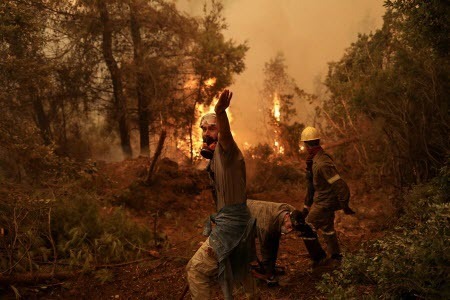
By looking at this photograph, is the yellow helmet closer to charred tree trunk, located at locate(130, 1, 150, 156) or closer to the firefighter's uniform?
the firefighter's uniform

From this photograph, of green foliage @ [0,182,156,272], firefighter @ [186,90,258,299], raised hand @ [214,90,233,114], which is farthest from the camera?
green foliage @ [0,182,156,272]

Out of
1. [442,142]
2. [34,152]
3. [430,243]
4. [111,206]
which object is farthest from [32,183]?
[442,142]

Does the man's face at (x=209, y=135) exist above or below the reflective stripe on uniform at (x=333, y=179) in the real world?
above

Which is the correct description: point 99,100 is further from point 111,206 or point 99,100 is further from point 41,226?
point 41,226

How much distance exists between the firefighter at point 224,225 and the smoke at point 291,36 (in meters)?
24.7

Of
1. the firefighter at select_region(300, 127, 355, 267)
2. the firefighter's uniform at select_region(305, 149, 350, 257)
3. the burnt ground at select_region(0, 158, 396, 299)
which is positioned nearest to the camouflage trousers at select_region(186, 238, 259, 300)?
the burnt ground at select_region(0, 158, 396, 299)

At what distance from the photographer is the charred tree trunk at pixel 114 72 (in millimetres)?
13664

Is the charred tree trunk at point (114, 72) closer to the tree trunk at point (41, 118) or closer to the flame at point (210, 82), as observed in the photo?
the tree trunk at point (41, 118)

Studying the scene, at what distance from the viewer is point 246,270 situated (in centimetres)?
375

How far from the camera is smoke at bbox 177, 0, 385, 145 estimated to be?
98.2ft

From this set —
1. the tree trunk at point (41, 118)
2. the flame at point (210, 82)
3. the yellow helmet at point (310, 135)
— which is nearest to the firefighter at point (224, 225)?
the yellow helmet at point (310, 135)

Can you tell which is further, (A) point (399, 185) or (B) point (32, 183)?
(A) point (399, 185)

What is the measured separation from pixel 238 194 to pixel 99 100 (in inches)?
489

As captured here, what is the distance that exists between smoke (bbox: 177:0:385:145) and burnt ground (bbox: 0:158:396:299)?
17.4m
